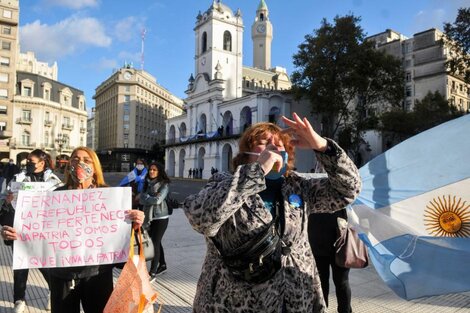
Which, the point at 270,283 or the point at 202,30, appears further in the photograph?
the point at 202,30

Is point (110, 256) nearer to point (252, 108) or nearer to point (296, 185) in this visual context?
point (296, 185)

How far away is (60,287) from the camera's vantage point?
115 inches

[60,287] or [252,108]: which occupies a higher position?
[252,108]

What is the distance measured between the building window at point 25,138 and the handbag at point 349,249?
222ft

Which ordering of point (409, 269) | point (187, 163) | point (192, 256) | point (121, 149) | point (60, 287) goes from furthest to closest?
point (121, 149) < point (187, 163) < point (192, 256) < point (409, 269) < point (60, 287)

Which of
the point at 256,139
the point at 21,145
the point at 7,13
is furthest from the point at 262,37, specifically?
the point at 256,139

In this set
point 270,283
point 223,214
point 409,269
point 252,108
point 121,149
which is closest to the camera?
point 223,214

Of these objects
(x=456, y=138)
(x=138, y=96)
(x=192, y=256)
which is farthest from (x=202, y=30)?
(x=456, y=138)

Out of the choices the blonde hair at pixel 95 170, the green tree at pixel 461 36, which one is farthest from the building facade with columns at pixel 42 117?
→ the blonde hair at pixel 95 170

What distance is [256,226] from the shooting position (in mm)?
1927

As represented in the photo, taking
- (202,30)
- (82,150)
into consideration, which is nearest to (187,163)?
(202,30)

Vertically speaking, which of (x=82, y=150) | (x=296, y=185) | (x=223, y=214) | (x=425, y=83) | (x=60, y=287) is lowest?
(x=60, y=287)

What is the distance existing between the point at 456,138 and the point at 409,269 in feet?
4.18

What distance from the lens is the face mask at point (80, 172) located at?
10.4 ft
